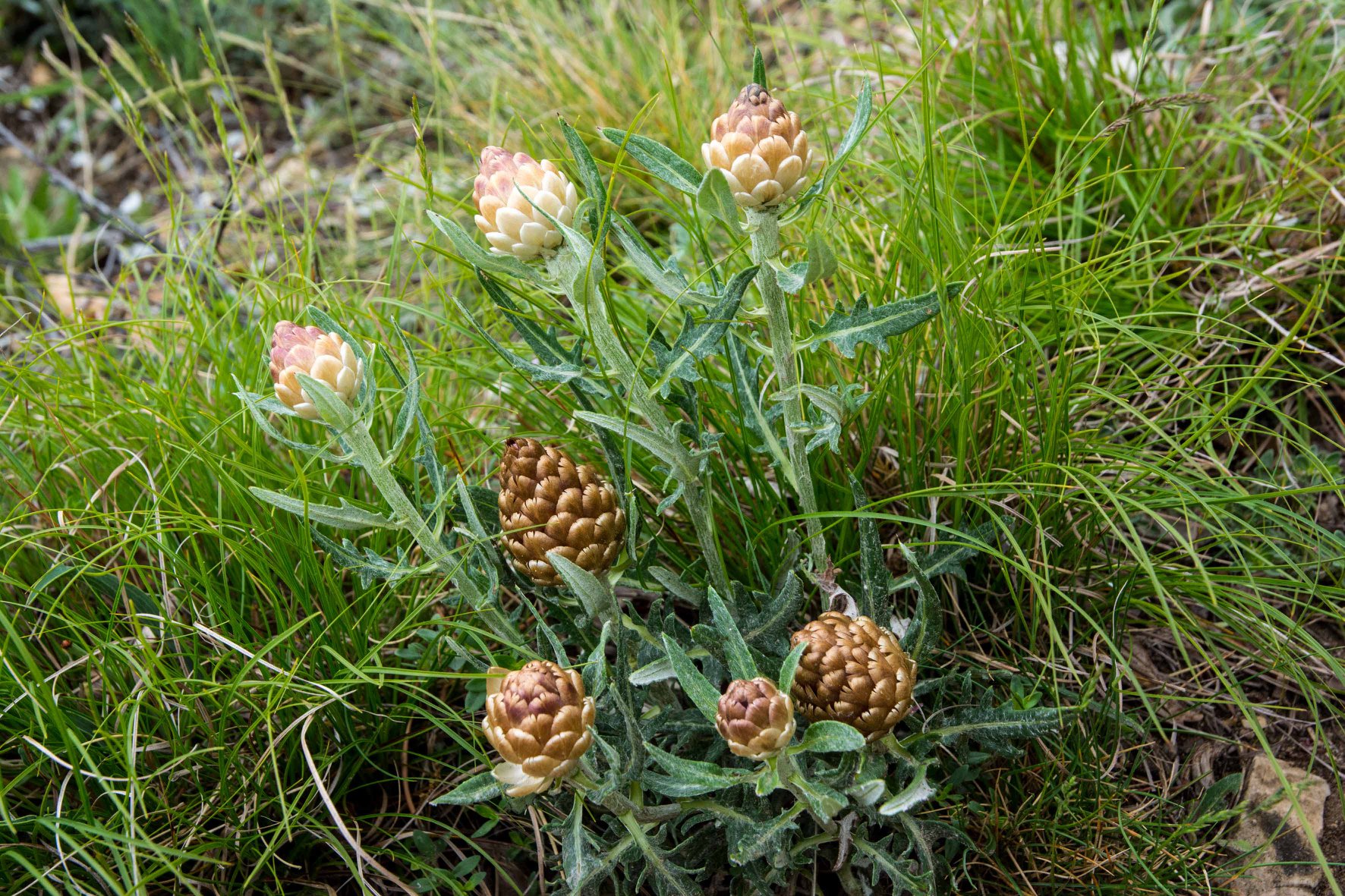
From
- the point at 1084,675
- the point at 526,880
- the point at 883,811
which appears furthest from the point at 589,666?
the point at 1084,675

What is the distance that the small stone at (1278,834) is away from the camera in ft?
4.41

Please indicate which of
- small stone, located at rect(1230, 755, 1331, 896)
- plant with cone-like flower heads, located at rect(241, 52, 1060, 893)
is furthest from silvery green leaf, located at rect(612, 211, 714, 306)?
small stone, located at rect(1230, 755, 1331, 896)

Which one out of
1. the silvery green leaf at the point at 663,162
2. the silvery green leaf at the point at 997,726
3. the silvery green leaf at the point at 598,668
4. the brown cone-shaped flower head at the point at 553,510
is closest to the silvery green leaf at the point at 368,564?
the brown cone-shaped flower head at the point at 553,510

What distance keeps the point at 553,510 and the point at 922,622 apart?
48cm

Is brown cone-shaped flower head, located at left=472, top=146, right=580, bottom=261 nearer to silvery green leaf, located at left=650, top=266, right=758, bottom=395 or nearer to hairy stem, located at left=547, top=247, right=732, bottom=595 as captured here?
hairy stem, located at left=547, top=247, right=732, bottom=595

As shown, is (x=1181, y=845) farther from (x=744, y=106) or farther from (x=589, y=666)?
(x=744, y=106)

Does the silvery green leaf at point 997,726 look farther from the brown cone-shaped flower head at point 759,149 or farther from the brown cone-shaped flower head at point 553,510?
the brown cone-shaped flower head at point 759,149

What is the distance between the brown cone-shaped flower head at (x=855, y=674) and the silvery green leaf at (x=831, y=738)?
0.12ft

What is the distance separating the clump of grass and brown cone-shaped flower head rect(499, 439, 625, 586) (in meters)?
0.18

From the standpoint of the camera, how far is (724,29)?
295 cm

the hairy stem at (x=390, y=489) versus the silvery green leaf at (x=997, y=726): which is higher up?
the hairy stem at (x=390, y=489)

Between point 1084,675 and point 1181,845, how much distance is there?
0.25 m

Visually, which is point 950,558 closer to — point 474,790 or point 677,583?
point 677,583

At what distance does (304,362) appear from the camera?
1069 mm
